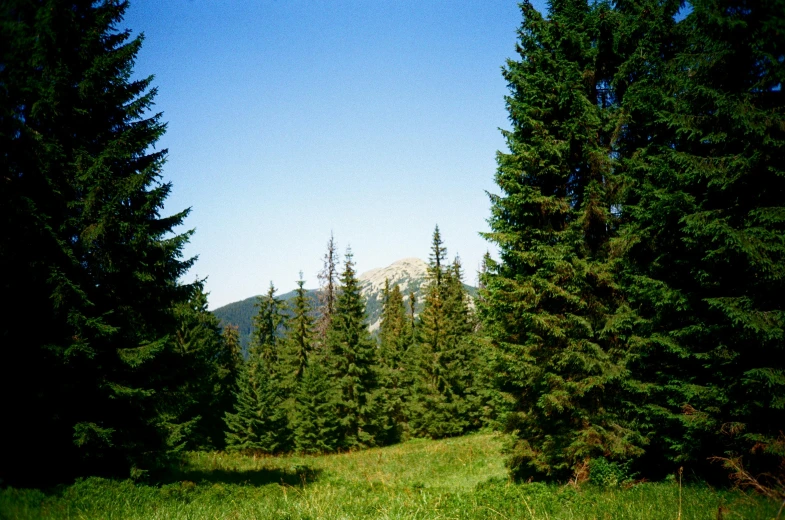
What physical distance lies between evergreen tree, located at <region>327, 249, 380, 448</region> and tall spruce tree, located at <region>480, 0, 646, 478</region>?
20518mm

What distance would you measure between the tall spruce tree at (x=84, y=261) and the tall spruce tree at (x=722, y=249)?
41.9ft

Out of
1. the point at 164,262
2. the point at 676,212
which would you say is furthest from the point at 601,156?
A: the point at 164,262

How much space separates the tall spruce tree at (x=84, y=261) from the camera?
8109mm

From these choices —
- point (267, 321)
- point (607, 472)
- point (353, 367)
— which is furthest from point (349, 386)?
point (607, 472)

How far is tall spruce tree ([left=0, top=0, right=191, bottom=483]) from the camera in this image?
8.11m

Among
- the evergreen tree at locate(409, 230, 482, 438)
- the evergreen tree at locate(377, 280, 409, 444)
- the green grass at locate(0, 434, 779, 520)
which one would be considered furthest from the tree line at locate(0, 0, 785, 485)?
the evergreen tree at locate(377, 280, 409, 444)

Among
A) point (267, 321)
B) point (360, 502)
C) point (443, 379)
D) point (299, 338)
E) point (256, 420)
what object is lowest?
point (256, 420)

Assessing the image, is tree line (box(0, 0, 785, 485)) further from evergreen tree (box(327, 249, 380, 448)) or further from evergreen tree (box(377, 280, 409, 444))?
evergreen tree (box(377, 280, 409, 444))

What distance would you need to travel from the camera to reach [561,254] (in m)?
11.2

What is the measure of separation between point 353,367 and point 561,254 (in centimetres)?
2396

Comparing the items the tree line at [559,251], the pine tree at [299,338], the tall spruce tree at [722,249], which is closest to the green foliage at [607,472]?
the tree line at [559,251]

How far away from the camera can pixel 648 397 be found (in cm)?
1042

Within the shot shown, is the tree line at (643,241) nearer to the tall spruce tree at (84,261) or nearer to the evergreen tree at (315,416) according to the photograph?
the tall spruce tree at (84,261)

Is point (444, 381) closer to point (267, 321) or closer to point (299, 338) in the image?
point (299, 338)
